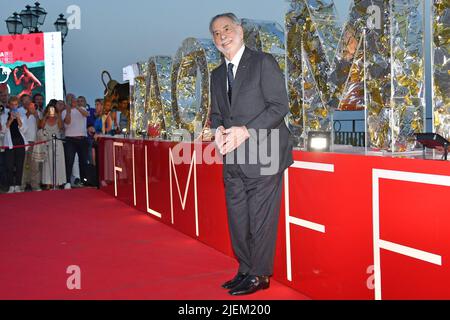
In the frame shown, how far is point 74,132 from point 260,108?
732cm

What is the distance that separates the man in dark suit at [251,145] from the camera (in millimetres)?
3135

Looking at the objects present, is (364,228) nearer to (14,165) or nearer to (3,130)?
(3,130)

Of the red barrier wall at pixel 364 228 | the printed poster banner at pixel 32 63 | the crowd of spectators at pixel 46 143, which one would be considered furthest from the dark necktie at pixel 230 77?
the printed poster banner at pixel 32 63

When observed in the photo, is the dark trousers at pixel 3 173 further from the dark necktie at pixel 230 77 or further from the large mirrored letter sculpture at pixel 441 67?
the large mirrored letter sculpture at pixel 441 67

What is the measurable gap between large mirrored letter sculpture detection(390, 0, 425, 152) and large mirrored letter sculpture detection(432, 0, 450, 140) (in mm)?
166

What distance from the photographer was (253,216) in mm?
3285

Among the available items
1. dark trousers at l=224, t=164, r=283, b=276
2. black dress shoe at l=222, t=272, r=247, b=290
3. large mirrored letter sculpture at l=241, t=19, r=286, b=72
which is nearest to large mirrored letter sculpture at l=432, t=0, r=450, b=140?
dark trousers at l=224, t=164, r=283, b=276

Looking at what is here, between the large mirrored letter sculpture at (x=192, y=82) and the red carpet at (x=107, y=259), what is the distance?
122 cm

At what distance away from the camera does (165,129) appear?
6.64m

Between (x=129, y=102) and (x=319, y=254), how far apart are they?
19.2ft

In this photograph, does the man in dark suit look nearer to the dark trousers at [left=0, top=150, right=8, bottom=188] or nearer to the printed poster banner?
the dark trousers at [left=0, top=150, right=8, bottom=188]

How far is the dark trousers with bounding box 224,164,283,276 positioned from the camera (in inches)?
127

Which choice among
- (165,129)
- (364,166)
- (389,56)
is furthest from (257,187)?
(165,129)

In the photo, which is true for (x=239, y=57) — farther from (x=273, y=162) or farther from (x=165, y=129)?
(x=165, y=129)
